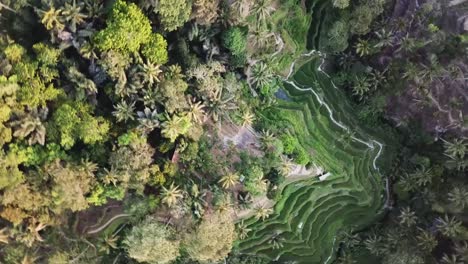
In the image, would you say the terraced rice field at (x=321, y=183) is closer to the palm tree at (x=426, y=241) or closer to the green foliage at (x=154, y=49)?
the palm tree at (x=426, y=241)

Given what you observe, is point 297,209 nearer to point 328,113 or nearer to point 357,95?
point 328,113

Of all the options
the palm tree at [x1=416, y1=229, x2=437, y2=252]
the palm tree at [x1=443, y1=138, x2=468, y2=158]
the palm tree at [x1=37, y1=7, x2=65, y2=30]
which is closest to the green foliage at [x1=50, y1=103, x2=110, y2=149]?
the palm tree at [x1=37, y1=7, x2=65, y2=30]

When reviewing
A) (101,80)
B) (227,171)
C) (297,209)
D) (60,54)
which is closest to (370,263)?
(297,209)

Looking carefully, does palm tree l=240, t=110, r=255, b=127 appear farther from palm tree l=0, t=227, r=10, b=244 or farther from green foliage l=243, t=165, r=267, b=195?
palm tree l=0, t=227, r=10, b=244

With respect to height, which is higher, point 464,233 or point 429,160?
point 429,160

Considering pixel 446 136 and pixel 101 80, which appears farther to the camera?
pixel 446 136

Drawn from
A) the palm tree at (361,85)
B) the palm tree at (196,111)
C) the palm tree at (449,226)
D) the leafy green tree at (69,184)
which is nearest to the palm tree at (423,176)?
the palm tree at (449,226)

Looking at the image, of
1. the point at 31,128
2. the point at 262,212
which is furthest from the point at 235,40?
the point at 31,128
